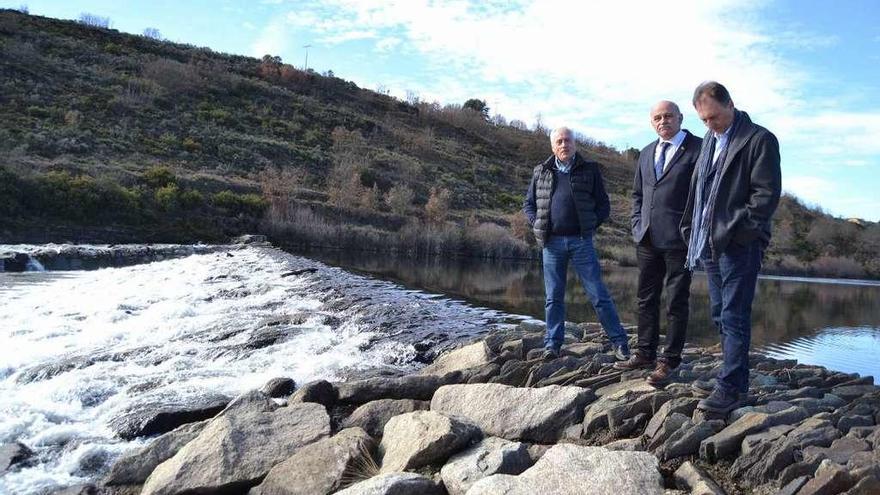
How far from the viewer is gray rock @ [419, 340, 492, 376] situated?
586 cm

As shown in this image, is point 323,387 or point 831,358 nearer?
point 323,387

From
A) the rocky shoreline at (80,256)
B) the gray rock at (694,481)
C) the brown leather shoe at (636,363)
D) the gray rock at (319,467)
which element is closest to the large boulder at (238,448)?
the gray rock at (319,467)

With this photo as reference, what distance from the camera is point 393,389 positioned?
541cm

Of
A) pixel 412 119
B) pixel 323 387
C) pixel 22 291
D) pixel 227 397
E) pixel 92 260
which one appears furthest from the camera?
pixel 412 119

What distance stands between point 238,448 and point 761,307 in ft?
54.6

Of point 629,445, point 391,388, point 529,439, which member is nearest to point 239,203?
point 391,388

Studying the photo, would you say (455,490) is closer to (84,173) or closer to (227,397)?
(227,397)

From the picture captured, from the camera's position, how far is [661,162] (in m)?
4.71

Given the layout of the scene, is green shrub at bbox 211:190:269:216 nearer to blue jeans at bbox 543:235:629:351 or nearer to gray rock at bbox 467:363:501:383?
gray rock at bbox 467:363:501:383

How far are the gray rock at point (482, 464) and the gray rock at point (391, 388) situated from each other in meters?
1.69

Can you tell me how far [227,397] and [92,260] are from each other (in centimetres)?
1574

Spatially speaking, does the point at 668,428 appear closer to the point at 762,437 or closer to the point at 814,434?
the point at 762,437

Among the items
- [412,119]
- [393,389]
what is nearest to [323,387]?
[393,389]

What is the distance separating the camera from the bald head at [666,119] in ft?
15.2
